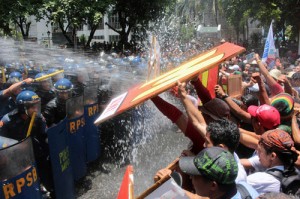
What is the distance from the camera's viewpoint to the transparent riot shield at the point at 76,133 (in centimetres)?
479

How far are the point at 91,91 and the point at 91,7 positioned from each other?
14.6m

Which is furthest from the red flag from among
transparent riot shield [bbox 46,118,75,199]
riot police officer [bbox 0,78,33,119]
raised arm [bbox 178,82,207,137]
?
riot police officer [bbox 0,78,33,119]

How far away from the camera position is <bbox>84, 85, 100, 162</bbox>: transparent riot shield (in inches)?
222

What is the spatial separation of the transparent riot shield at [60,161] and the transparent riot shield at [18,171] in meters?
0.70

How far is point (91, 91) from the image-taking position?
5.64 metres

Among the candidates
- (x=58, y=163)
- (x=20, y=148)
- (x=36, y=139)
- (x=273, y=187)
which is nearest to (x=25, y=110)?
(x=36, y=139)

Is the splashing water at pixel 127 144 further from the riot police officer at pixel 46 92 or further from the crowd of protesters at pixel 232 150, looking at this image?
the crowd of protesters at pixel 232 150

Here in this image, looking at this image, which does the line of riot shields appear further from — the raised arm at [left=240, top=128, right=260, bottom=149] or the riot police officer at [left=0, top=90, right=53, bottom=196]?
the raised arm at [left=240, top=128, right=260, bottom=149]

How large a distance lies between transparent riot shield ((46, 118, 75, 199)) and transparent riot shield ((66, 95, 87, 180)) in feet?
1.97

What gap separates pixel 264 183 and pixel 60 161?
100 inches

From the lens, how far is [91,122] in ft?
19.1

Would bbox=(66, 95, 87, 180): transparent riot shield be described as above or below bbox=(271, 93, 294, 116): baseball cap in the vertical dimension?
below

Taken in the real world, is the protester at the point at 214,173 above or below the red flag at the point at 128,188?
above

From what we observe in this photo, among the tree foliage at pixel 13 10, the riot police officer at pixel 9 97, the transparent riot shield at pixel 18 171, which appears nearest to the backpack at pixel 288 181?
the transparent riot shield at pixel 18 171
